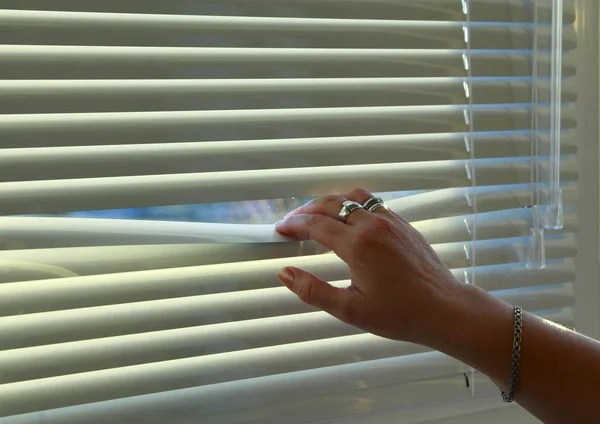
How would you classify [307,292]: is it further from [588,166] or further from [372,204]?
[588,166]

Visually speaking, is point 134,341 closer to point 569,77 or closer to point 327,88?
point 327,88

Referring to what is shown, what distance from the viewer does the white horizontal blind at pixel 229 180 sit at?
21.5 inches

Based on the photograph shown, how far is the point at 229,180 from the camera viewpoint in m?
0.60

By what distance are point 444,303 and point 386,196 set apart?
0.17m

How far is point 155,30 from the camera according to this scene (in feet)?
1.85

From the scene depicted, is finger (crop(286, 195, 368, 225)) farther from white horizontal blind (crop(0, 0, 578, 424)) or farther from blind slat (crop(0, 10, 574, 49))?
blind slat (crop(0, 10, 574, 49))

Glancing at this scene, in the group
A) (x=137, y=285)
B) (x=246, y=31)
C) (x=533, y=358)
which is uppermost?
(x=246, y=31)

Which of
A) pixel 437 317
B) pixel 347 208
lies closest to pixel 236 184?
pixel 347 208

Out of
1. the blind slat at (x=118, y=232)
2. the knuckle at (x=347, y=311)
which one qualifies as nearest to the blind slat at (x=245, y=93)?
the blind slat at (x=118, y=232)

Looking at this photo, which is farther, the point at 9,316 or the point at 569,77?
the point at 569,77

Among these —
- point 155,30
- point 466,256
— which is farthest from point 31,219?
point 466,256

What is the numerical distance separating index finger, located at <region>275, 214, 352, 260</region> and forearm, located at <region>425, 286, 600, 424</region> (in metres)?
0.12

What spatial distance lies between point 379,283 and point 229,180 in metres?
0.18

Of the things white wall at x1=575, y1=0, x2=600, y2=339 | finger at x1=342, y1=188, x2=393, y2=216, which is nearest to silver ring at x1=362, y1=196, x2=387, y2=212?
finger at x1=342, y1=188, x2=393, y2=216
